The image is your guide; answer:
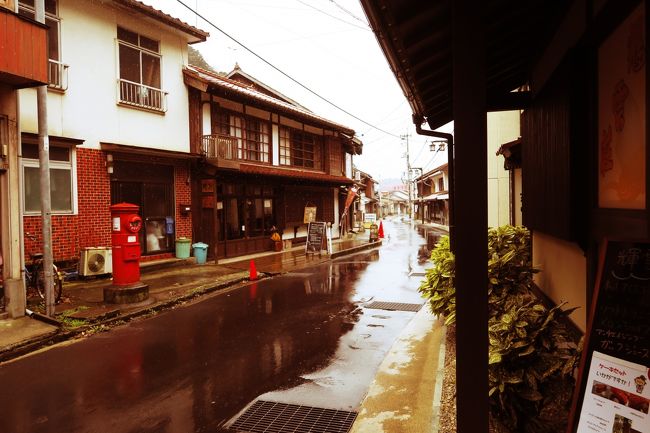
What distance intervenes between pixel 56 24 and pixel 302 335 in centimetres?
1085

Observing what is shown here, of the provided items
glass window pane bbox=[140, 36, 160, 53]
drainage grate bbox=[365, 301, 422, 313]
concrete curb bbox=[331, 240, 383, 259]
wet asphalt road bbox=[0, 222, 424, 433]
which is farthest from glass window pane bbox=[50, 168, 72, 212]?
concrete curb bbox=[331, 240, 383, 259]

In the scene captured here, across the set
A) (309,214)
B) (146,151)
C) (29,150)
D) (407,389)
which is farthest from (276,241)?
(407,389)

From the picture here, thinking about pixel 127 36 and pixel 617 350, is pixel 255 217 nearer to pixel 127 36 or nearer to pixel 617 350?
pixel 127 36

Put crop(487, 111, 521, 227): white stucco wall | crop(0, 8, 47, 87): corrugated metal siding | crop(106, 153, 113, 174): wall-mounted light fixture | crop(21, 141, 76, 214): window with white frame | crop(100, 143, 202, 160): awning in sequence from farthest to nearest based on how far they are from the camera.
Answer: crop(487, 111, 521, 227): white stucco wall → crop(106, 153, 113, 174): wall-mounted light fixture → crop(100, 143, 202, 160): awning → crop(21, 141, 76, 214): window with white frame → crop(0, 8, 47, 87): corrugated metal siding

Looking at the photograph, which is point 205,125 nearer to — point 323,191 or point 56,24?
point 56,24

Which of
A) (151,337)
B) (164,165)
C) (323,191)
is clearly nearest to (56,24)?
(164,165)

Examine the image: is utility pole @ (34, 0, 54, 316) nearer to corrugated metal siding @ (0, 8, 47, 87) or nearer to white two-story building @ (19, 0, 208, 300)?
corrugated metal siding @ (0, 8, 47, 87)

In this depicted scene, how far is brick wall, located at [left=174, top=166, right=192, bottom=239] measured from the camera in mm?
14922

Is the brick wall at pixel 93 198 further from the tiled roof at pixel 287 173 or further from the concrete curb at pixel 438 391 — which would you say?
the concrete curb at pixel 438 391

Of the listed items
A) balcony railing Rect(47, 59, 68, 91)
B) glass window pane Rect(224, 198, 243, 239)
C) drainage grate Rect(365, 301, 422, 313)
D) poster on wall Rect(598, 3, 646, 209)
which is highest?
balcony railing Rect(47, 59, 68, 91)

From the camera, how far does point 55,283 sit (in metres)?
8.99

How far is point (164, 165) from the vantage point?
1444cm

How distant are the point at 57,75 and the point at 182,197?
211 inches

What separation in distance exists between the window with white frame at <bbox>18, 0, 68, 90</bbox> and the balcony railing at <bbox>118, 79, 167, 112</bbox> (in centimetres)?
173
